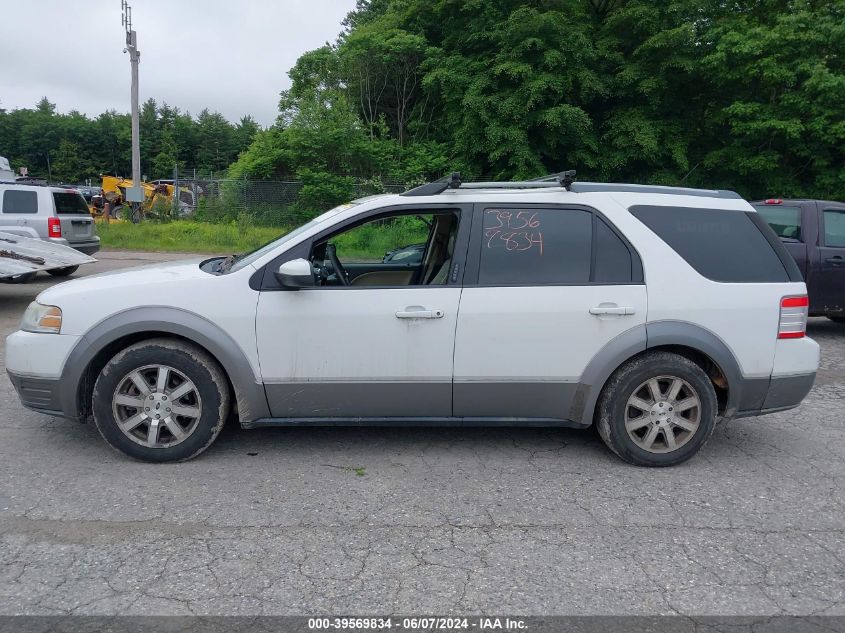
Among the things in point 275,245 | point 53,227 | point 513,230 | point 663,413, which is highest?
point 513,230

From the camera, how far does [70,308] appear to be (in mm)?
4324

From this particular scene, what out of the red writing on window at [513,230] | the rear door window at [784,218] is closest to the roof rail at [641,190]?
the red writing on window at [513,230]

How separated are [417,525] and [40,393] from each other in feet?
8.20

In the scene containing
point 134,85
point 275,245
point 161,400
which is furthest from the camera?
point 134,85

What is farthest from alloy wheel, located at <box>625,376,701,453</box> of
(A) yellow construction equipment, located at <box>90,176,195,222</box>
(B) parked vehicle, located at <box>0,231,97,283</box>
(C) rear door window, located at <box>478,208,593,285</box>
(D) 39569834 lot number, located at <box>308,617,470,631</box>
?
(A) yellow construction equipment, located at <box>90,176,195,222</box>

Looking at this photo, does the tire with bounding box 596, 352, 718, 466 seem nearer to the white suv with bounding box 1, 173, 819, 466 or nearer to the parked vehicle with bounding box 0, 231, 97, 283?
the white suv with bounding box 1, 173, 819, 466

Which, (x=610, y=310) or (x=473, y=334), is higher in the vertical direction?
(x=610, y=310)

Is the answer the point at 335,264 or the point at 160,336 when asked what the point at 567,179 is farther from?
the point at 160,336

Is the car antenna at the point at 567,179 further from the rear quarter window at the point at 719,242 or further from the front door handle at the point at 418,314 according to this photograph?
the front door handle at the point at 418,314

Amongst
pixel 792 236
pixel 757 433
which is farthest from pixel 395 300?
pixel 792 236

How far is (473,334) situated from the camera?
436cm

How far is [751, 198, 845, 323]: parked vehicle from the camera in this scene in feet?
29.2

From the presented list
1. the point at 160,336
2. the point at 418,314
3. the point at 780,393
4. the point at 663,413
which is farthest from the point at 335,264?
the point at 780,393

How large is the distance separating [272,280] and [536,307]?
1633 millimetres
